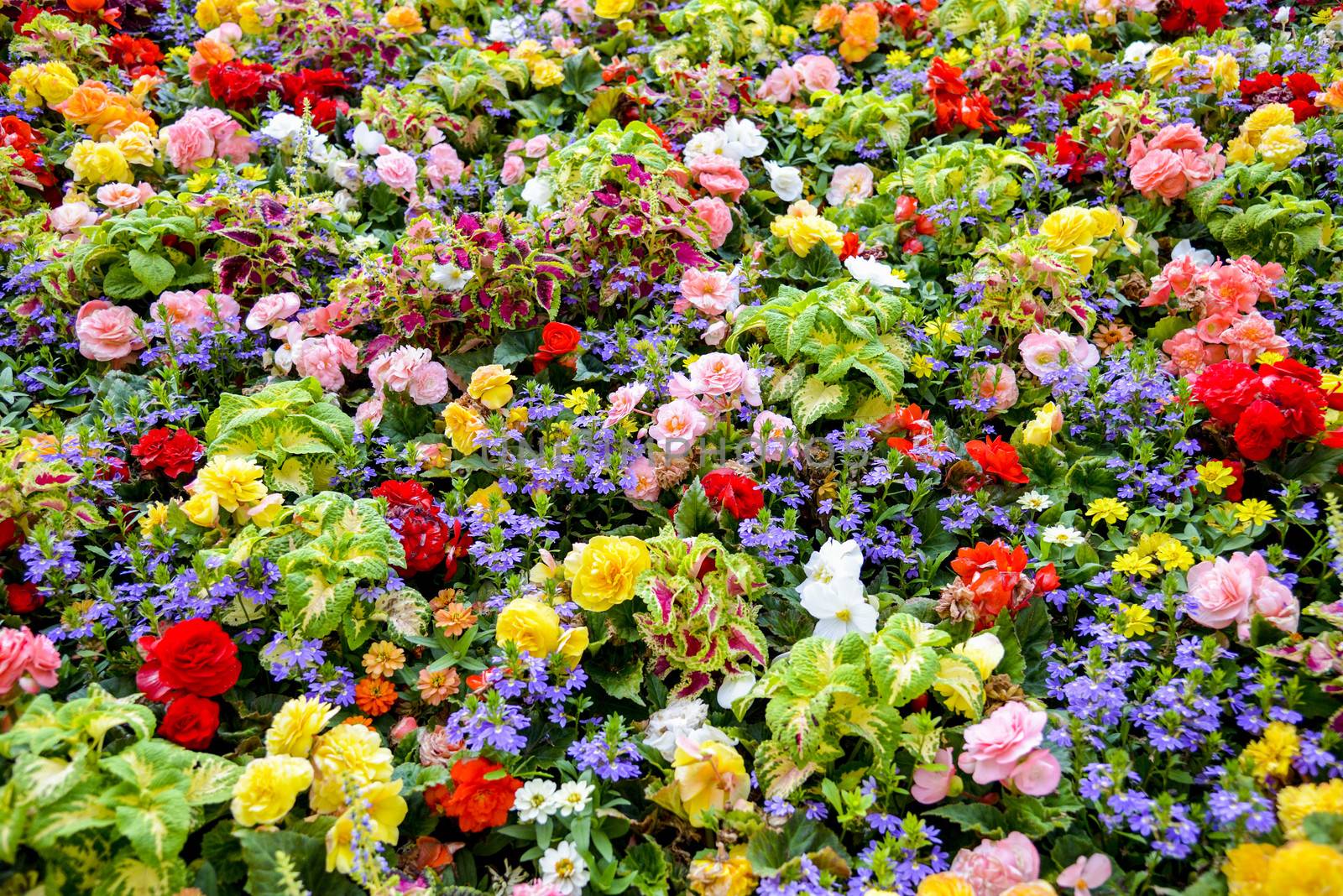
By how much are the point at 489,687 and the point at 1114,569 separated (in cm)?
139

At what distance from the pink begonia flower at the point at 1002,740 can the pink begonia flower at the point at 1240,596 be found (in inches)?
18.9

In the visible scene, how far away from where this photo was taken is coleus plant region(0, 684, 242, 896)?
1578mm

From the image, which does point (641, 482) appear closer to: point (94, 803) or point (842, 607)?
point (842, 607)

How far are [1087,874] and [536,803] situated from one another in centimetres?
99

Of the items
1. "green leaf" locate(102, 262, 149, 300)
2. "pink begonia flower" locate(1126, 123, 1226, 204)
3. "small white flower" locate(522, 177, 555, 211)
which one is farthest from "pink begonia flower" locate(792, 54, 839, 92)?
"green leaf" locate(102, 262, 149, 300)

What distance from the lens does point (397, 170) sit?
11.3ft

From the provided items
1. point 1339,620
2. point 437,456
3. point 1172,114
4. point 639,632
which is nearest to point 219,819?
point 639,632

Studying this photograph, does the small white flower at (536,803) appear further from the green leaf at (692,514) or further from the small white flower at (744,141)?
the small white flower at (744,141)

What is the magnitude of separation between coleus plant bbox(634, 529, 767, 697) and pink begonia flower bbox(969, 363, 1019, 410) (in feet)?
3.12

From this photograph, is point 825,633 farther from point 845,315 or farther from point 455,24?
point 455,24

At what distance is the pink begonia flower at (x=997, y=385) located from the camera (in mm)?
2721

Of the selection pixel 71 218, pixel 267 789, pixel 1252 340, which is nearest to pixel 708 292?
pixel 1252 340

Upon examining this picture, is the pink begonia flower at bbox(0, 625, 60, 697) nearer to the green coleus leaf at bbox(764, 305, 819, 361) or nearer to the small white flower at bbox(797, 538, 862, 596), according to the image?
the small white flower at bbox(797, 538, 862, 596)

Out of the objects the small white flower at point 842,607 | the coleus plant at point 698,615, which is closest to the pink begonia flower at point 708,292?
the coleus plant at point 698,615
